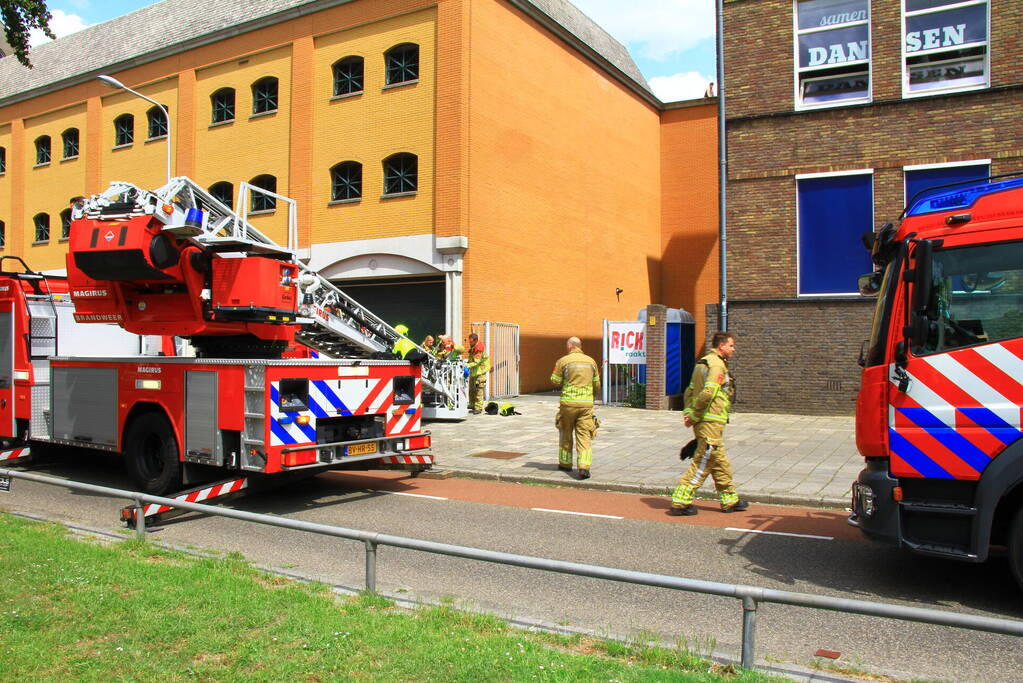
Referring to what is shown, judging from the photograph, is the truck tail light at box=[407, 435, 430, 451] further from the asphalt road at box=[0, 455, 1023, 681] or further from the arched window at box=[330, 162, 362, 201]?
the arched window at box=[330, 162, 362, 201]

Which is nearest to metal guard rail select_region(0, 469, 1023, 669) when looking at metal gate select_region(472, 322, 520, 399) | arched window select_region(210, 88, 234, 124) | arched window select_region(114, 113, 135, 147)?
metal gate select_region(472, 322, 520, 399)

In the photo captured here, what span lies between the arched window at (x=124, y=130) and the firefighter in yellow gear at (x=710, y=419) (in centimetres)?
2680

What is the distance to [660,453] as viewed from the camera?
12.5 metres

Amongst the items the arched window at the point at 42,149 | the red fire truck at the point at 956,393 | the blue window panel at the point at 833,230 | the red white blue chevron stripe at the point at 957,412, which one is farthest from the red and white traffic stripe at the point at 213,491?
the arched window at the point at 42,149

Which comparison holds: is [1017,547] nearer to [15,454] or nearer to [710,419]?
[710,419]

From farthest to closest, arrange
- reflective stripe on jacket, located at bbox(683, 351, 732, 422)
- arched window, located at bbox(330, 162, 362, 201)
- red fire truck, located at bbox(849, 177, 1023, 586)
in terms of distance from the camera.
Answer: arched window, located at bbox(330, 162, 362, 201), reflective stripe on jacket, located at bbox(683, 351, 732, 422), red fire truck, located at bbox(849, 177, 1023, 586)

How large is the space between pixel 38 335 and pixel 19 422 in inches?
45.8

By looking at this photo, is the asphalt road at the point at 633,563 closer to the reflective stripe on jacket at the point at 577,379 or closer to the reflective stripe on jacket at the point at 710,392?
the reflective stripe on jacket at the point at 710,392

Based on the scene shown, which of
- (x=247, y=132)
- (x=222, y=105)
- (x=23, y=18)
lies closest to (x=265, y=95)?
(x=247, y=132)

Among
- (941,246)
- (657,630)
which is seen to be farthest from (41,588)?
(941,246)

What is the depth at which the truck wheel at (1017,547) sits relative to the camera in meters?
5.00

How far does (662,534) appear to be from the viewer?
7.60 meters

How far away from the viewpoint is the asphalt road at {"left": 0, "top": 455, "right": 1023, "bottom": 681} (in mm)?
4688

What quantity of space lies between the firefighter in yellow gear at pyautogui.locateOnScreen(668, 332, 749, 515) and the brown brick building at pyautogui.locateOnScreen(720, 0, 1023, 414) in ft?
31.8
